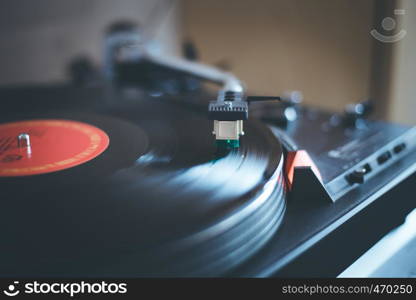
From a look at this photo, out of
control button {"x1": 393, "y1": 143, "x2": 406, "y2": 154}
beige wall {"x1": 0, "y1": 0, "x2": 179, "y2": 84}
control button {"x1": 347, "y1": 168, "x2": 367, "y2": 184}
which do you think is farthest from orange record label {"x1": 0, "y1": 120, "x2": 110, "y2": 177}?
beige wall {"x1": 0, "y1": 0, "x2": 179, "y2": 84}

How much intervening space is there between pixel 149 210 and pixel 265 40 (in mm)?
1197

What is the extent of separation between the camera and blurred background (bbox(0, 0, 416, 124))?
120 cm

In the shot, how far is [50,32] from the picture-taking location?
161 centimetres

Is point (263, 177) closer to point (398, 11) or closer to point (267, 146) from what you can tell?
point (267, 146)

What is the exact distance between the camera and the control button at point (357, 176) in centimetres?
63

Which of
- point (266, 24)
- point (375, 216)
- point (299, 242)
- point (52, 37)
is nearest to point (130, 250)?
point (299, 242)

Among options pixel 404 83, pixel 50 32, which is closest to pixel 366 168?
pixel 404 83

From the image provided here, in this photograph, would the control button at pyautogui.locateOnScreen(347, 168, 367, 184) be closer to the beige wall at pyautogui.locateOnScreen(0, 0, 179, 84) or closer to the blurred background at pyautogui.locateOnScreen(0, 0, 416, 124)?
the blurred background at pyautogui.locateOnScreen(0, 0, 416, 124)

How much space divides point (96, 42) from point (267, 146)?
129 cm

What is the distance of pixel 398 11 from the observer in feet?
3.25

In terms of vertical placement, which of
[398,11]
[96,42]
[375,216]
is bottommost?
[375,216]

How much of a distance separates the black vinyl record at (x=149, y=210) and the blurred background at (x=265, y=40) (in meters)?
0.63

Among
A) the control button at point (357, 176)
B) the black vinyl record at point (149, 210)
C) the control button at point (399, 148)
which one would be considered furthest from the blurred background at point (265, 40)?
the black vinyl record at point (149, 210)

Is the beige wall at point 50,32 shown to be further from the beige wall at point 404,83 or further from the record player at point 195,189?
the beige wall at point 404,83
